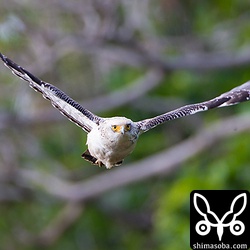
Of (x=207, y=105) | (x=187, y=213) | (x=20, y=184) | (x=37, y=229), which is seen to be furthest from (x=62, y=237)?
(x=207, y=105)

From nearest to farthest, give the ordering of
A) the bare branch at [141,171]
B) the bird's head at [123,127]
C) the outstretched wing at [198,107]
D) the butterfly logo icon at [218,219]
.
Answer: the bird's head at [123,127]
the outstretched wing at [198,107]
the butterfly logo icon at [218,219]
the bare branch at [141,171]

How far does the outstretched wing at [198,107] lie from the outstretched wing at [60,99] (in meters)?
0.26

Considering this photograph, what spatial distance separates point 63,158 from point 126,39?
3.95 meters

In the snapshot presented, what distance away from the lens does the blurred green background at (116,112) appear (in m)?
10.7

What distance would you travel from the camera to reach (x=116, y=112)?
11.8 meters

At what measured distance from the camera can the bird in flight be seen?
435 centimetres

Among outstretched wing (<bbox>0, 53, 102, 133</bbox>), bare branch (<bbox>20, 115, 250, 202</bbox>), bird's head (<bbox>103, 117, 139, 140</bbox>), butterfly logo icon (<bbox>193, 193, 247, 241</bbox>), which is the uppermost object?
bare branch (<bbox>20, 115, 250, 202</bbox>)

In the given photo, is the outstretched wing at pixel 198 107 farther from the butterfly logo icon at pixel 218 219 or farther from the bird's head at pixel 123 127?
the butterfly logo icon at pixel 218 219

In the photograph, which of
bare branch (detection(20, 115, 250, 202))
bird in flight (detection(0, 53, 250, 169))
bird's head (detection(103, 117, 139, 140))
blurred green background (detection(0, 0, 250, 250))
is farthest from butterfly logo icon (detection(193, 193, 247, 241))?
bird's head (detection(103, 117, 139, 140))

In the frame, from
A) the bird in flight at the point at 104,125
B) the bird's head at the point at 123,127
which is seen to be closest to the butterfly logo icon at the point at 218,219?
the bird in flight at the point at 104,125

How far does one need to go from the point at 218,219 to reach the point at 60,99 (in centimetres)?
330

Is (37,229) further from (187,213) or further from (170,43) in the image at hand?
(187,213)

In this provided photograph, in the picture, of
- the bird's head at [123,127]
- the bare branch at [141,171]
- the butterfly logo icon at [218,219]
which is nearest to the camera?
the bird's head at [123,127]

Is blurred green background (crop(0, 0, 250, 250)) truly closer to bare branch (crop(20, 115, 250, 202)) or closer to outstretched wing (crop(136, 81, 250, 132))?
bare branch (crop(20, 115, 250, 202))
